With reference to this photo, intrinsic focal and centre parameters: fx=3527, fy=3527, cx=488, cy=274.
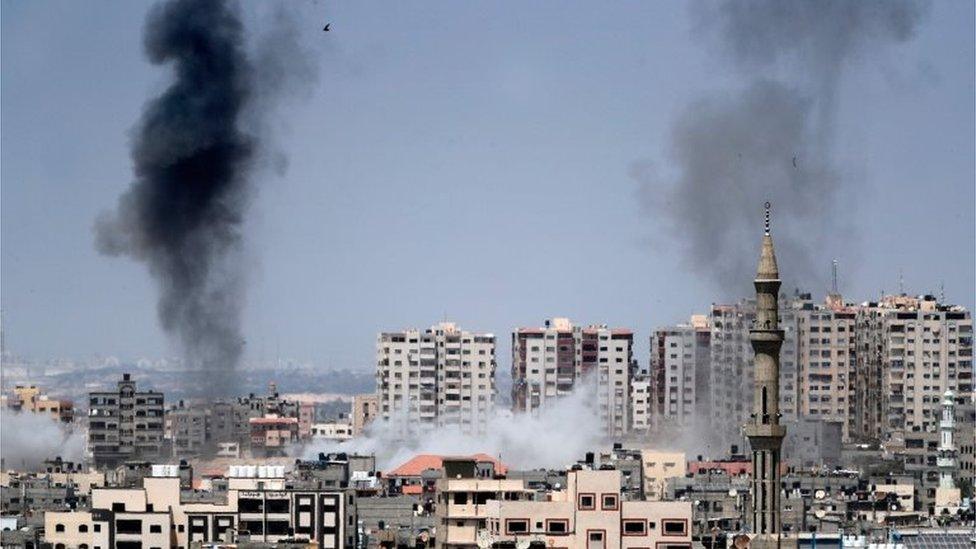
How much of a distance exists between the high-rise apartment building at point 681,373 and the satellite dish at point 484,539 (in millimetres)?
65847

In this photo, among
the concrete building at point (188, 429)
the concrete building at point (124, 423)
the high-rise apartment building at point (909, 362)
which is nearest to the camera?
the concrete building at point (188, 429)

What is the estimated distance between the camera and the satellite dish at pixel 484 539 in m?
49.4

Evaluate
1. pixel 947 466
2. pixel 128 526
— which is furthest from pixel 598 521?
pixel 947 466

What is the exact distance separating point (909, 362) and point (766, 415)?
73.3 meters

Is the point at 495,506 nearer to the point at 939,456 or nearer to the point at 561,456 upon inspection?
the point at 939,456

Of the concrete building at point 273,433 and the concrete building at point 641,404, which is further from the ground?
the concrete building at point 641,404

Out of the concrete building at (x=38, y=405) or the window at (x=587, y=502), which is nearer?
the window at (x=587, y=502)

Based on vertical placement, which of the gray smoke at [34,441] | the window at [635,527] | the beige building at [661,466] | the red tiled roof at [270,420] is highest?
the red tiled roof at [270,420]

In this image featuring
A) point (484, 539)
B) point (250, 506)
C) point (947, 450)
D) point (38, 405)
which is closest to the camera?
point (484, 539)

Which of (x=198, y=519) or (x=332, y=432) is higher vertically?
(x=332, y=432)

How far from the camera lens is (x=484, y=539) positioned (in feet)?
166

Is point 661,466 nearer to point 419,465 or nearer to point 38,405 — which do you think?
point 419,465

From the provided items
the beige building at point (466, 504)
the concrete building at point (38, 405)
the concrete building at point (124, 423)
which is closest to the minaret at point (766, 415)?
the beige building at point (466, 504)

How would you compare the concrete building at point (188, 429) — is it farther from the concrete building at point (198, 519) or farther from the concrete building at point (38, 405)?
the concrete building at point (198, 519)
